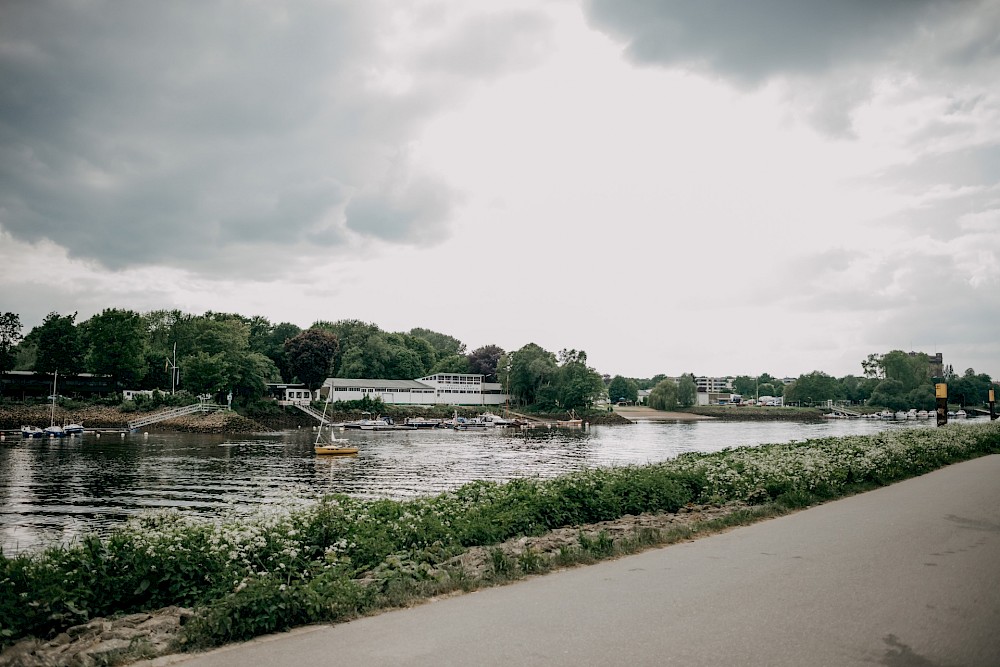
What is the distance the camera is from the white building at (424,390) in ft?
355

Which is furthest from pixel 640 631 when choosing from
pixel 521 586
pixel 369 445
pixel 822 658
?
pixel 369 445

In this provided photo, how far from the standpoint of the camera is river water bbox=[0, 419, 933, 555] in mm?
24391

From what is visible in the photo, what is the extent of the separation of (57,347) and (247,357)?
2499 cm

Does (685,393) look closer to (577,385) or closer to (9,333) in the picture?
(577,385)

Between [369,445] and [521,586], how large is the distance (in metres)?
56.5

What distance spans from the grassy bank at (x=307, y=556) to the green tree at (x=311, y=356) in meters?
98.0

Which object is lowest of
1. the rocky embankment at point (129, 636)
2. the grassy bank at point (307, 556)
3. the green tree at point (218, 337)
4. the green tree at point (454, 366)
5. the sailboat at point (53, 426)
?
the sailboat at point (53, 426)

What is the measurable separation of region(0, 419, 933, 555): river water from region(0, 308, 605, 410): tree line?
78.2ft

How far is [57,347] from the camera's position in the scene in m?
86.0

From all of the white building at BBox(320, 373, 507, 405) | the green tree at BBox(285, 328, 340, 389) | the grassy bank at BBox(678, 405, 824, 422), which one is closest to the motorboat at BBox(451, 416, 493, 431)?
the white building at BBox(320, 373, 507, 405)

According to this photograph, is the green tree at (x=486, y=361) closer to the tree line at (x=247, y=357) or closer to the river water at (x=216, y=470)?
the tree line at (x=247, y=357)

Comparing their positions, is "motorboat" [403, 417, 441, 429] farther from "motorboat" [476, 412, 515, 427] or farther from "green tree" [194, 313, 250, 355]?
"green tree" [194, 313, 250, 355]

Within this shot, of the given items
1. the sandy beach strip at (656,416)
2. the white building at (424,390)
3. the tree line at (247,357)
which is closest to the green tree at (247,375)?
the tree line at (247,357)

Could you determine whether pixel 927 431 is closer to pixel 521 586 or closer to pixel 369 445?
pixel 521 586
